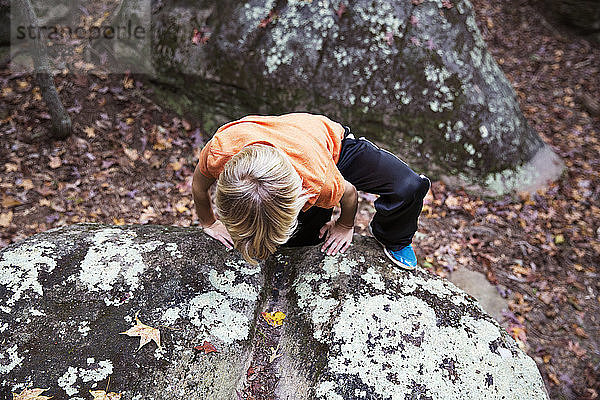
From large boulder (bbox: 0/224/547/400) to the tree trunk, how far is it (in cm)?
214

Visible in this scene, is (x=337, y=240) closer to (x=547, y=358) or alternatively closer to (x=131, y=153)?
(x=547, y=358)

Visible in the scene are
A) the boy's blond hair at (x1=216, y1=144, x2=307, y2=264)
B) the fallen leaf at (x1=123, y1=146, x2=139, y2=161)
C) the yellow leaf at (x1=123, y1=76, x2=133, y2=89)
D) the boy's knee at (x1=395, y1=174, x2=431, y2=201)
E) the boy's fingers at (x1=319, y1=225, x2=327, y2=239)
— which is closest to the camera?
the boy's blond hair at (x1=216, y1=144, x2=307, y2=264)

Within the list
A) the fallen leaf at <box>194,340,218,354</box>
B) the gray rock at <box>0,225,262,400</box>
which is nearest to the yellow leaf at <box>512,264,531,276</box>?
the gray rock at <box>0,225,262,400</box>

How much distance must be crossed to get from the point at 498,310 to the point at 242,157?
340 centimetres

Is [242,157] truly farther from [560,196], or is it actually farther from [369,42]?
[560,196]

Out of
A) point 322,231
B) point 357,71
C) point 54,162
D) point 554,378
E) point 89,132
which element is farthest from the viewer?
point 357,71

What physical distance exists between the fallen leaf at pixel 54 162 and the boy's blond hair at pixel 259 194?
322 centimetres

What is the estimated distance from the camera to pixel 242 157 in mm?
2172

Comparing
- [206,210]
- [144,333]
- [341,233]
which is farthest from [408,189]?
[144,333]

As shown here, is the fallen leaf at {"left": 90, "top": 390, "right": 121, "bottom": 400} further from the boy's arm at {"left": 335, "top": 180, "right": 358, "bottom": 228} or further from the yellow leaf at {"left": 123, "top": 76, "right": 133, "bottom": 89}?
the yellow leaf at {"left": 123, "top": 76, "right": 133, "bottom": 89}

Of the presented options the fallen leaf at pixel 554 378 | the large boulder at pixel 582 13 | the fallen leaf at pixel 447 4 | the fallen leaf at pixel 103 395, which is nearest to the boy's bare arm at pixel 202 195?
the fallen leaf at pixel 103 395

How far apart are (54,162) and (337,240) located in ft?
10.8

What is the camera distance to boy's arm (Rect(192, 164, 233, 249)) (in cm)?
283

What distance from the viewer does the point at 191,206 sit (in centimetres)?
→ 473
